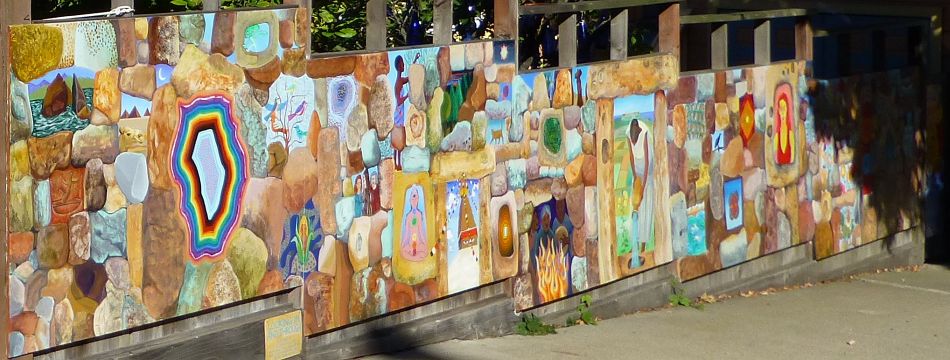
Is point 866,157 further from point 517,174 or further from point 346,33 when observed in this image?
point 346,33

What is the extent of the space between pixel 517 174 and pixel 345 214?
1570 mm

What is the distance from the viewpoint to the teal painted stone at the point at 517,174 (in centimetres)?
878

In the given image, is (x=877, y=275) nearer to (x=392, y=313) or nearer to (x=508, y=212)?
(x=508, y=212)

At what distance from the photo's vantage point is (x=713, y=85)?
35.1 feet

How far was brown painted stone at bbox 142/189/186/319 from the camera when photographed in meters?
6.50

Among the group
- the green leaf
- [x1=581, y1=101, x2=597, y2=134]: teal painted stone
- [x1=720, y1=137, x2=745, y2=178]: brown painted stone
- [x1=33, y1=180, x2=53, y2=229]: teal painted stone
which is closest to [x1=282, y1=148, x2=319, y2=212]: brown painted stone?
[x1=33, y1=180, x2=53, y2=229]: teal painted stone

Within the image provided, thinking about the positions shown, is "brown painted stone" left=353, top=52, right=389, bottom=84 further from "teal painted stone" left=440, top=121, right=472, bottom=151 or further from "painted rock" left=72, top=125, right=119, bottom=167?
"painted rock" left=72, top=125, right=119, bottom=167

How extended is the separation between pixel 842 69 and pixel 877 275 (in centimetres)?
192

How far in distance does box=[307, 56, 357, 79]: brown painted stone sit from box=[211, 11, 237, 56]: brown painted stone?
588 millimetres

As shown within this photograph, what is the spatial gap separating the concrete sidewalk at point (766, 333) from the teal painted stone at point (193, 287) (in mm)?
1495

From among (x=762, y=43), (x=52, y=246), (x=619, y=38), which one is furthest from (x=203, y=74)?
(x=762, y=43)

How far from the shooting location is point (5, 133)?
19.2ft

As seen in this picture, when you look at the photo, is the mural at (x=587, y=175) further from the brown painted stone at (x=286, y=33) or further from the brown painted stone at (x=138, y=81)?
the brown painted stone at (x=138, y=81)

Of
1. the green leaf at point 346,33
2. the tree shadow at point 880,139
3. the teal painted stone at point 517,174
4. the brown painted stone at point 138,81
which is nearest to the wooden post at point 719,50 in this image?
the tree shadow at point 880,139
